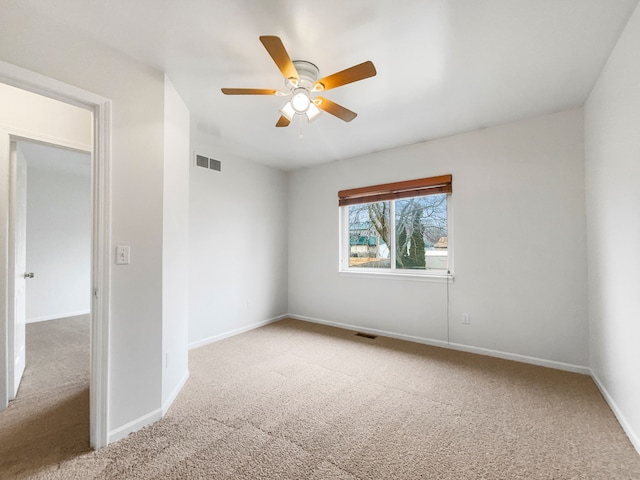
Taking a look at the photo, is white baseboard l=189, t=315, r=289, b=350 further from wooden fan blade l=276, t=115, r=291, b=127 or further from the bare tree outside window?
wooden fan blade l=276, t=115, r=291, b=127

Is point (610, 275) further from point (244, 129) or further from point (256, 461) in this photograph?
point (244, 129)

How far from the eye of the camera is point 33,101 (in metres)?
2.25

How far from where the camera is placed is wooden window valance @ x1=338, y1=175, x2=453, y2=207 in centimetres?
347

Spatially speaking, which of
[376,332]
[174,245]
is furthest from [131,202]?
[376,332]

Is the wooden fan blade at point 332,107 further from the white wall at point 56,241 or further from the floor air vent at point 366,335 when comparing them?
the white wall at point 56,241

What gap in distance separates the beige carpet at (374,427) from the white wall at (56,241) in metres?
3.94

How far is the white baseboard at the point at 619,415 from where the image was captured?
1.73m

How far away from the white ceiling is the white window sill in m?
Answer: 1.78

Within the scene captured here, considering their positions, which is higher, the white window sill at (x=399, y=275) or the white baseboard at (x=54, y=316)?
the white window sill at (x=399, y=275)

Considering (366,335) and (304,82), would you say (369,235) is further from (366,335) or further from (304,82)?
(304,82)

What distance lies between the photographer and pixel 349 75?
1.73 m

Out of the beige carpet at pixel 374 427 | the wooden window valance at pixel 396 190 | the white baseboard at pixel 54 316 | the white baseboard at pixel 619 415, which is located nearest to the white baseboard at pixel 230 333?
the beige carpet at pixel 374 427

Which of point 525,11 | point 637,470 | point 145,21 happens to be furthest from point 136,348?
point 525,11

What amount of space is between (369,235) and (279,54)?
9.88ft
